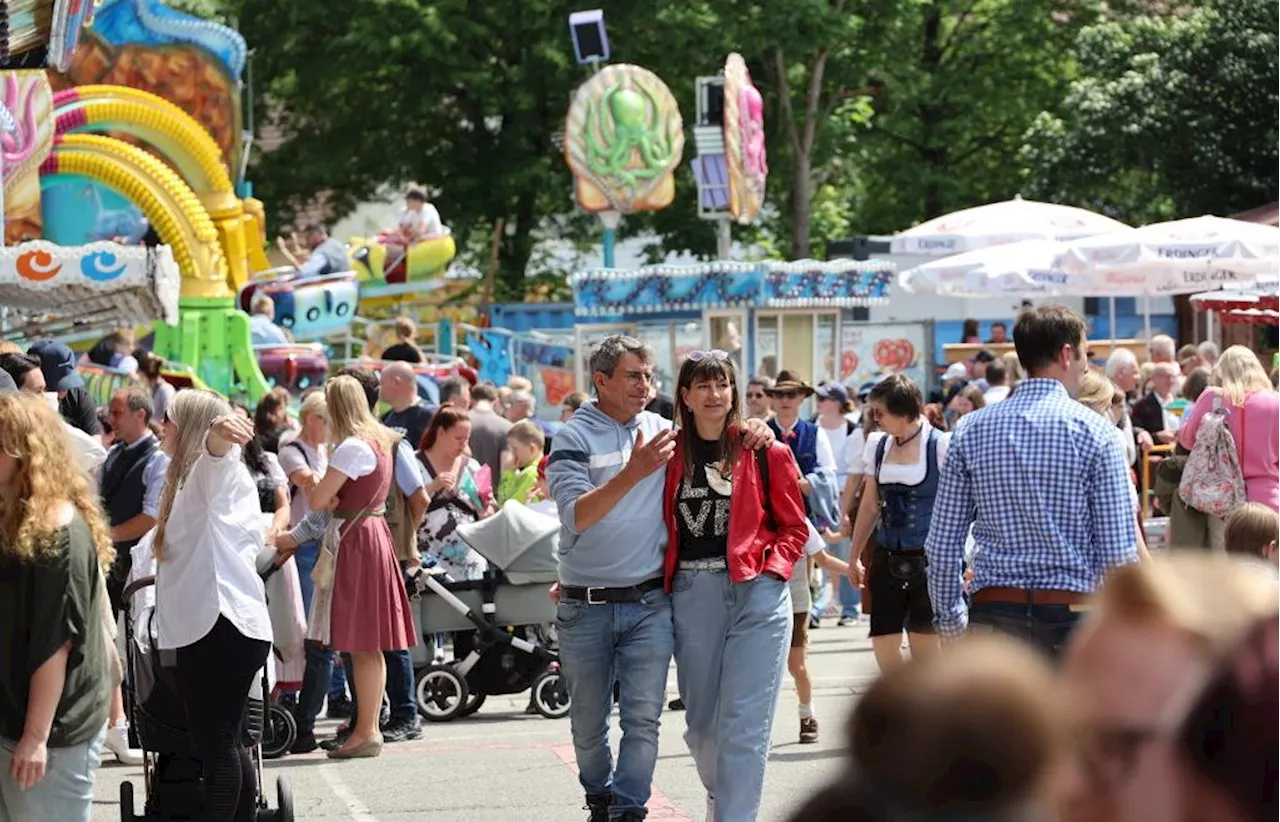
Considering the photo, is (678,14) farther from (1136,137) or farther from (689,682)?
(689,682)

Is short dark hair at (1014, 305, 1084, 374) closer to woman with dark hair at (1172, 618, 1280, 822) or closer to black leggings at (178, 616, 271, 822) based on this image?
black leggings at (178, 616, 271, 822)

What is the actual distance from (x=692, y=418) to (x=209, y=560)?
1657 mm

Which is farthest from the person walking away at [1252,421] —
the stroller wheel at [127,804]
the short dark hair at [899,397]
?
the stroller wheel at [127,804]

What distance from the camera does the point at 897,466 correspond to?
9.90m

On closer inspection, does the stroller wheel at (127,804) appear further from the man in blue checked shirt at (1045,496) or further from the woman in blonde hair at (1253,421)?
the woman in blonde hair at (1253,421)

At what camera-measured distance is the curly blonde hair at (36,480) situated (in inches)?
228

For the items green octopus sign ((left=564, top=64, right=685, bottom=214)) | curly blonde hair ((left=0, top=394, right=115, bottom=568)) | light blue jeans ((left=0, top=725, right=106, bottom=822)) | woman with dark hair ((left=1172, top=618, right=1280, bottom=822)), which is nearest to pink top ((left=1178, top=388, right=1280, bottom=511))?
curly blonde hair ((left=0, top=394, right=115, bottom=568))

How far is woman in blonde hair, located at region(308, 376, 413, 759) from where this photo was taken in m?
10.0

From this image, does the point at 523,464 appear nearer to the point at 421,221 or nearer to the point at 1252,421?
the point at 1252,421

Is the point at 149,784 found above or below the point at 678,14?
below

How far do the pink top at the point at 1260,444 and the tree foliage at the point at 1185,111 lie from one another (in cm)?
2343

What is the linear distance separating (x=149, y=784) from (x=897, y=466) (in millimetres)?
3654

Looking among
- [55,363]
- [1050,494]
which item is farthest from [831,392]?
[1050,494]

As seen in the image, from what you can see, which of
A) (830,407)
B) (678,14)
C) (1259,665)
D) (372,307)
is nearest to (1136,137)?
(678,14)
